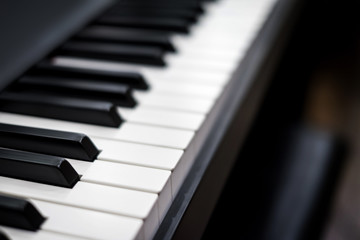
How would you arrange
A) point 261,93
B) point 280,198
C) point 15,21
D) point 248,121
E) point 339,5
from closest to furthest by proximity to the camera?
point 15,21 → point 248,121 → point 261,93 → point 280,198 → point 339,5

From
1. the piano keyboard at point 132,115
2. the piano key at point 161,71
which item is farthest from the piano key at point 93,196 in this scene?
the piano key at point 161,71

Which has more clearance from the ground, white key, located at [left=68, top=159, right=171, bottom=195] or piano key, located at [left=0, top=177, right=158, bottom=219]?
white key, located at [left=68, top=159, right=171, bottom=195]

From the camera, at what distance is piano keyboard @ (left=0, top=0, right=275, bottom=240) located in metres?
0.60

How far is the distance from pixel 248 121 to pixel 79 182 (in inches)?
19.1

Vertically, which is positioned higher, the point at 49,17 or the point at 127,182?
the point at 49,17

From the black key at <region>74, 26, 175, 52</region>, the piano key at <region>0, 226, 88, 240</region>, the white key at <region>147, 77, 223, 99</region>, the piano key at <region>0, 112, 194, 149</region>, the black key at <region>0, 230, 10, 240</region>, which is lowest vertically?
the black key at <region>0, 230, 10, 240</region>

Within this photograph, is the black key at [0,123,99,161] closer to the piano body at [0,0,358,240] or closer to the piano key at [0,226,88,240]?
the piano body at [0,0,358,240]

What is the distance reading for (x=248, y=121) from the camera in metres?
1.04

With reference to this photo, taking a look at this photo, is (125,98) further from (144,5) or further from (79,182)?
(144,5)

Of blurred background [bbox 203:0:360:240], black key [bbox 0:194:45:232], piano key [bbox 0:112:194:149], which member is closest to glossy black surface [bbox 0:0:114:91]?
piano key [bbox 0:112:194:149]

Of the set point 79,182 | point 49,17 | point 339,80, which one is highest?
point 339,80

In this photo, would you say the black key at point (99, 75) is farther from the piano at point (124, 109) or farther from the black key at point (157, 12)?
the black key at point (157, 12)

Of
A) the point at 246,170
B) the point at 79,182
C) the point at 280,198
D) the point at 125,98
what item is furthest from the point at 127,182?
the point at 246,170

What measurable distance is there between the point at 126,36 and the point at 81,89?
27cm
